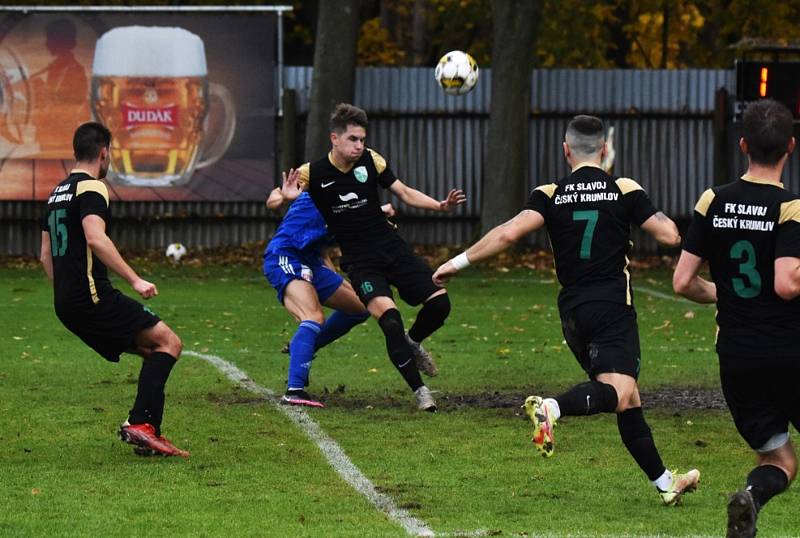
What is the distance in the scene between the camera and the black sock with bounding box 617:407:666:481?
7.54 metres

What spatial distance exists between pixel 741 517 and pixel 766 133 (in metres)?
1.53

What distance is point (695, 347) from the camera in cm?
1506

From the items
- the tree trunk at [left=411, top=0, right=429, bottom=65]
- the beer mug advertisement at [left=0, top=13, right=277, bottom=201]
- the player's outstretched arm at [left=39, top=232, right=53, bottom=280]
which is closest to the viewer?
the player's outstretched arm at [left=39, top=232, right=53, bottom=280]

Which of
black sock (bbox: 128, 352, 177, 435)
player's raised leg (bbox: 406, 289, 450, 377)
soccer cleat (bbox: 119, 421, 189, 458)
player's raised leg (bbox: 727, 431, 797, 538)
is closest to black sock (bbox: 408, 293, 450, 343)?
player's raised leg (bbox: 406, 289, 450, 377)

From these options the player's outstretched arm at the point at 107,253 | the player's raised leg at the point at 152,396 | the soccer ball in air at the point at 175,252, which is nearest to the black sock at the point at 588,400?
the player's outstretched arm at the point at 107,253

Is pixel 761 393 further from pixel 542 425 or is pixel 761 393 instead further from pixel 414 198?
pixel 414 198

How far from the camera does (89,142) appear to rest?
8.95 m

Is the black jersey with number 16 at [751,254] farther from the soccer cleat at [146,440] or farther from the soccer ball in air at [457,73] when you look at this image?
the soccer ball in air at [457,73]

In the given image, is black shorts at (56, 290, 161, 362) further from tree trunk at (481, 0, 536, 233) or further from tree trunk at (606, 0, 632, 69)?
tree trunk at (606, 0, 632, 69)

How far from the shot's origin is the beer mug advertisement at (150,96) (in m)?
25.0

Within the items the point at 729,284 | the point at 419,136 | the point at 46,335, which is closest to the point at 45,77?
the point at 419,136

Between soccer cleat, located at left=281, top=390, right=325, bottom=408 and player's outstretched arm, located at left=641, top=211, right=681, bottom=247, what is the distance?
3840mm

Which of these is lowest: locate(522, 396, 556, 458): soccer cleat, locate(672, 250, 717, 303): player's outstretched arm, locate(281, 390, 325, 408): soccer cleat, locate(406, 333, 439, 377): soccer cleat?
locate(281, 390, 325, 408): soccer cleat

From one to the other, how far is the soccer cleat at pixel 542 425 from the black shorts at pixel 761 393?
844 mm
